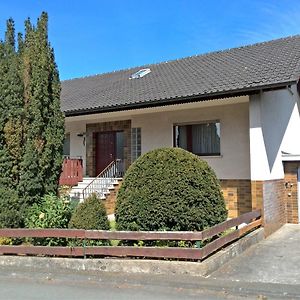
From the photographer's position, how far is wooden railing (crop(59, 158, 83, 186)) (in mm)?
14777

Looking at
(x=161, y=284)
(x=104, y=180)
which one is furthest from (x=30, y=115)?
(x=104, y=180)

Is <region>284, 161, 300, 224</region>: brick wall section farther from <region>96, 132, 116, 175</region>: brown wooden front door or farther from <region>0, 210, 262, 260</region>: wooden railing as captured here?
<region>96, 132, 116, 175</region>: brown wooden front door

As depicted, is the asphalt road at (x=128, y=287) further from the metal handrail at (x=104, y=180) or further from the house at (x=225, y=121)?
the metal handrail at (x=104, y=180)

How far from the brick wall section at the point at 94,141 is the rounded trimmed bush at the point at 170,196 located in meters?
7.42

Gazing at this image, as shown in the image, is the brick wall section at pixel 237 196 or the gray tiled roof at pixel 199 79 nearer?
the gray tiled roof at pixel 199 79

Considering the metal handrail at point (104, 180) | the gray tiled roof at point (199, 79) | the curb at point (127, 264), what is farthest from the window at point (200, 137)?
the curb at point (127, 264)

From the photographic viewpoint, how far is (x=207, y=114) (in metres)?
12.9

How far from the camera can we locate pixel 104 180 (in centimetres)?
1466

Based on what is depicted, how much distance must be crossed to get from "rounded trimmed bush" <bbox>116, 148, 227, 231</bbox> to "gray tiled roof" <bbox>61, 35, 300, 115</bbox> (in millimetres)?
3609

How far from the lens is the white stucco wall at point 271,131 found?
10.3 m

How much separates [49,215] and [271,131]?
7064 millimetres

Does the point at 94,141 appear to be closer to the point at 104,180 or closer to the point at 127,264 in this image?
the point at 104,180

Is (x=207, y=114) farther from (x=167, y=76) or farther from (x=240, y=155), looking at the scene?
(x=167, y=76)

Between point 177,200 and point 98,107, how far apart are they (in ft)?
22.5
